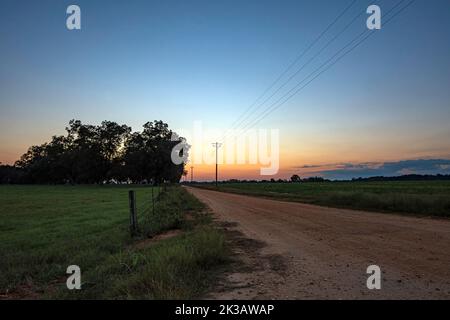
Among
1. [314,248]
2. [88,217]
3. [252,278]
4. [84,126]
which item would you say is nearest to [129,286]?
[252,278]

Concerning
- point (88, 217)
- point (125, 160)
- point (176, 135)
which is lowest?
point (88, 217)

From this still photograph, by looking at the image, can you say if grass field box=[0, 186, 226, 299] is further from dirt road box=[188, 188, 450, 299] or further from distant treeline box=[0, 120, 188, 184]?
distant treeline box=[0, 120, 188, 184]

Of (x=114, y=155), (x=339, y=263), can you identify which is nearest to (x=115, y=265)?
(x=339, y=263)

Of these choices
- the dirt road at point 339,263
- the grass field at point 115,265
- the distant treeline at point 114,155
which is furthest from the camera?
the distant treeline at point 114,155

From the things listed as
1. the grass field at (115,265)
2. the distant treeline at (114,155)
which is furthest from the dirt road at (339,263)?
the distant treeline at (114,155)

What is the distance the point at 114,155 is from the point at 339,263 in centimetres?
11374

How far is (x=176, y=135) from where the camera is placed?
116 metres

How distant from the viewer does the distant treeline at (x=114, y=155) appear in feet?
342

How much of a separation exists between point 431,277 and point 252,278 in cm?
324

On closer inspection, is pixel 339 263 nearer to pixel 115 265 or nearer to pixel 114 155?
pixel 115 265

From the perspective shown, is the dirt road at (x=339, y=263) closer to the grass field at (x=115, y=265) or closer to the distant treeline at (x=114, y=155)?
the grass field at (x=115, y=265)

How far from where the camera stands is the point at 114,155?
115 metres

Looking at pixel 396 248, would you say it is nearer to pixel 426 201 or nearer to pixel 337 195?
pixel 426 201

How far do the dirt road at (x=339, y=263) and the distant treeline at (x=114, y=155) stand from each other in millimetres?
93188
